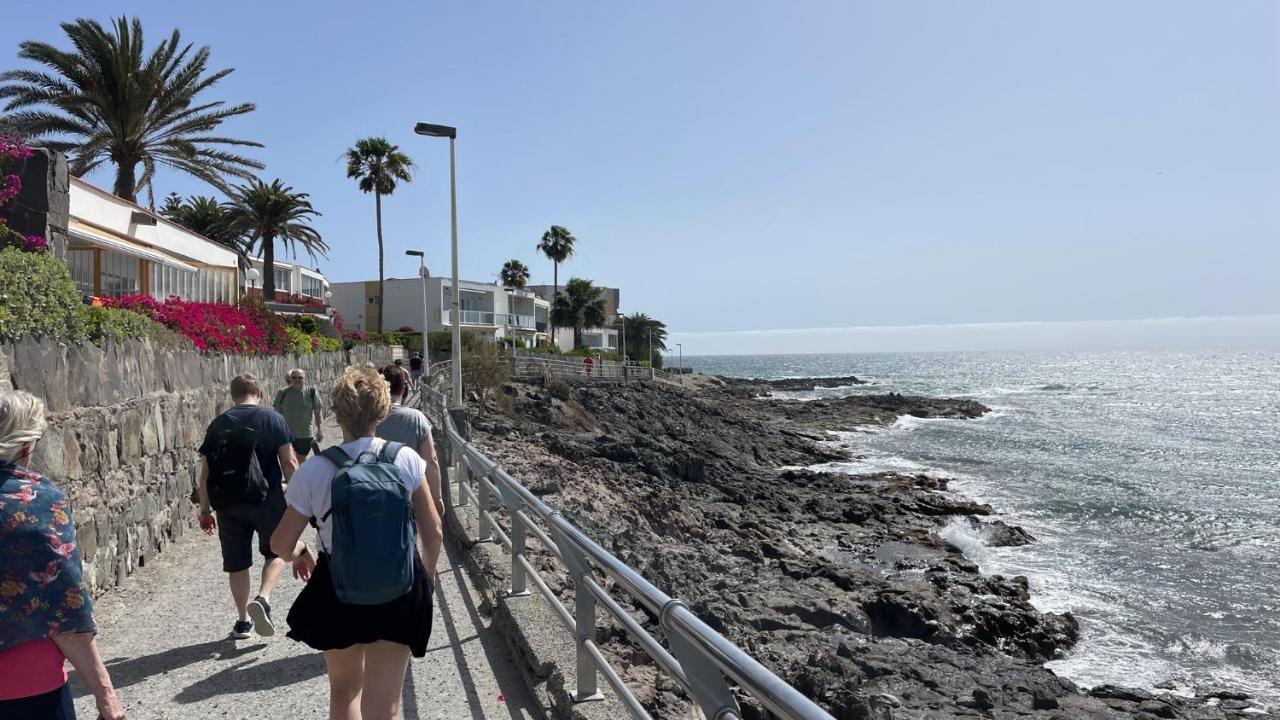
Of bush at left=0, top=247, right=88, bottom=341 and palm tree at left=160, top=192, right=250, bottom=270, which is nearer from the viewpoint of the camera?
bush at left=0, top=247, right=88, bottom=341

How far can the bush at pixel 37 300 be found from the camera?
5.95 meters

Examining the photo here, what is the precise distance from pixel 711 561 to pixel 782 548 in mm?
2830

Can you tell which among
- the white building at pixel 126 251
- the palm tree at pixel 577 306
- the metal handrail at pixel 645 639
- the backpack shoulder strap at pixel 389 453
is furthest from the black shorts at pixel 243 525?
the palm tree at pixel 577 306

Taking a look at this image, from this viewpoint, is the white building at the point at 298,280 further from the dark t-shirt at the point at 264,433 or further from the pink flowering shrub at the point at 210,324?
the dark t-shirt at the point at 264,433

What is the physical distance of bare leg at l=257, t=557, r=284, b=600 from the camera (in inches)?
206

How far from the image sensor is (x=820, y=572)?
13578 mm

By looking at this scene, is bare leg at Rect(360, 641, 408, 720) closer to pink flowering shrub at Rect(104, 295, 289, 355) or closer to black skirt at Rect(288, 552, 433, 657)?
black skirt at Rect(288, 552, 433, 657)

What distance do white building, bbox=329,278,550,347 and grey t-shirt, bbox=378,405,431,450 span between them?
5359 cm

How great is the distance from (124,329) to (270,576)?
4180mm

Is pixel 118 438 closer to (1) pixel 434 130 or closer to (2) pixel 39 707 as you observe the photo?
(2) pixel 39 707

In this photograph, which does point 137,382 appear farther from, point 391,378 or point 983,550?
point 983,550

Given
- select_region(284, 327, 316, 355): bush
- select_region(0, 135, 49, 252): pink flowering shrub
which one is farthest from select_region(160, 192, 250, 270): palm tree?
select_region(0, 135, 49, 252): pink flowering shrub

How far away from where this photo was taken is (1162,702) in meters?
9.16

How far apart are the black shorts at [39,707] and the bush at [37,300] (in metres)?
4.24
